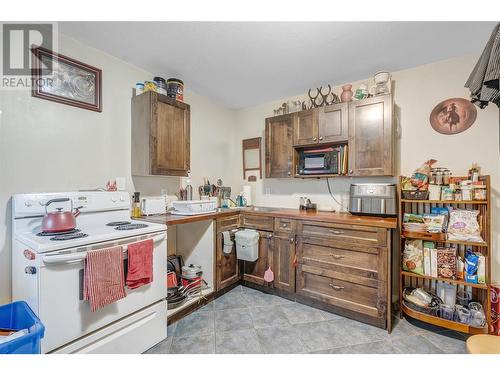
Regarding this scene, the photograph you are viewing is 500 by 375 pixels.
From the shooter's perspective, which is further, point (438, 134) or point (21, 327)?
point (438, 134)

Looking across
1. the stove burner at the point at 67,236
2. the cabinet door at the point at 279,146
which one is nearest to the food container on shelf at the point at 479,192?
the cabinet door at the point at 279,146

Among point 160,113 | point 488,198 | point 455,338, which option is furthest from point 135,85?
point 455,338

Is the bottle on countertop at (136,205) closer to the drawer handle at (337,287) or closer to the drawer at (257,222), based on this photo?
the drawer at (257,222)

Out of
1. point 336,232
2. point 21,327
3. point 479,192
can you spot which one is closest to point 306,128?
point 336,232

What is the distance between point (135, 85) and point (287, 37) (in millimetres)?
1594

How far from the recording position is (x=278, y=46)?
1.97 meters

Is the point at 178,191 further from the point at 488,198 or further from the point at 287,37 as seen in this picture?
the point at 488,198

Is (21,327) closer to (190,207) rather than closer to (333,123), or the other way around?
(190,207)

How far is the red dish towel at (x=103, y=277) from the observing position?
131cm

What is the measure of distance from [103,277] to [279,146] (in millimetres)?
2228

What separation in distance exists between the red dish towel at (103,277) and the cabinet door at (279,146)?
1.96 m

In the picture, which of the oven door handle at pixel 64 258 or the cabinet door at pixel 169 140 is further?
the cabinet door at pixel 169 140
